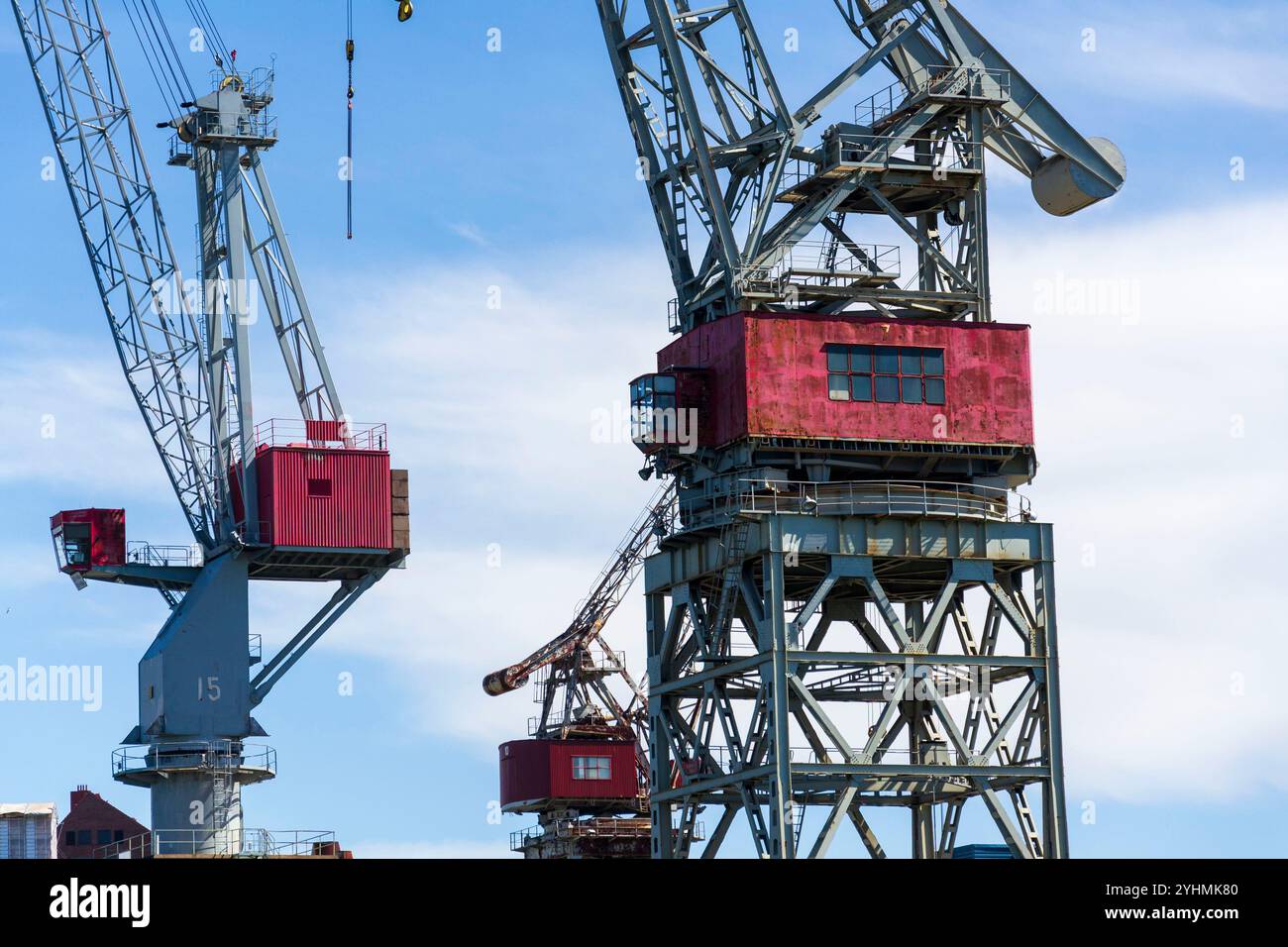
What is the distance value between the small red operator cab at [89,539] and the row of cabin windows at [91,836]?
220 feet

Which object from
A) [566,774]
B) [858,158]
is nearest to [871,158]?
[858,158]

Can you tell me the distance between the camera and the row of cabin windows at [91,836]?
182m

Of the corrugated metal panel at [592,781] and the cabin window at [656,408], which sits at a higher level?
the cabin window at [656,408]

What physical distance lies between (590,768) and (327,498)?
33.5m

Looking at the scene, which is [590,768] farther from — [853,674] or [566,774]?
[853,674]

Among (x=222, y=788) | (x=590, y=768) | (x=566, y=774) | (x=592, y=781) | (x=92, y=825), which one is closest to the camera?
(x=222, y=788)

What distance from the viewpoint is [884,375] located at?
9125 centimetres

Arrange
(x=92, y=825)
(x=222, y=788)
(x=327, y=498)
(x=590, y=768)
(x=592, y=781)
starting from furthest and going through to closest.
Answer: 1. (x=92, y=825)
2. (x=590, y=768)
3. (x=592, y=781)
4. (x=327, y=498)
5. (x=222, y=788)

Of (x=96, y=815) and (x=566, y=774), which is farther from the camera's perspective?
(x=96, y=815)

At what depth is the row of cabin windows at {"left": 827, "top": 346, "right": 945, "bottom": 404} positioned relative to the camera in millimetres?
90812

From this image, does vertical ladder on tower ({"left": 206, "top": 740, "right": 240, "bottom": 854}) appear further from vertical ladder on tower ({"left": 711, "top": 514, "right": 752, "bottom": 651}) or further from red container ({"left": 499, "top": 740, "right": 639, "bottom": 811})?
vertical ladder on tower ({"left": 711, "top": 514, "right": 752, "bottom": 651})

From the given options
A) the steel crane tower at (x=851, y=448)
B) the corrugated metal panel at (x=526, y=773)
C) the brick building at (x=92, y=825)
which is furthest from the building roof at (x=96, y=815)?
the steel crane tower at (x=851, y=448)

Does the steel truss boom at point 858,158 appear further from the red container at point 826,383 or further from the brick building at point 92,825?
the brick building at point 92,825
